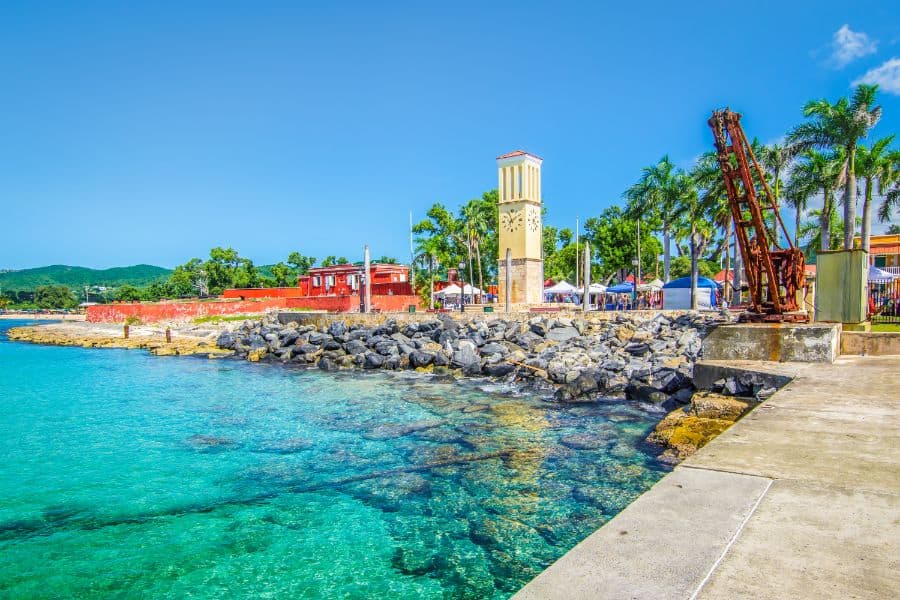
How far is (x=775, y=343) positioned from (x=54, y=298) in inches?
6007

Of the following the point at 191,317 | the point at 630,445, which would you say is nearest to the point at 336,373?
the point at 630,445

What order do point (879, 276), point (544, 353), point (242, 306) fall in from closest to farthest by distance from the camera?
1. point (544, 353)
2. point (879, 276)
3. point (242, 306)

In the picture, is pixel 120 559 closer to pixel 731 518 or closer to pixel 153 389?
pixel 731 518

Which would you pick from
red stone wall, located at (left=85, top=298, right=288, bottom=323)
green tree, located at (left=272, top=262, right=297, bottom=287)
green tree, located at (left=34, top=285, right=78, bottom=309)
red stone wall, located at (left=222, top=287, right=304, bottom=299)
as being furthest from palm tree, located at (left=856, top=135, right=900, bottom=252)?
green tree, located at (left=34, top=285, right=78, bottom=309)

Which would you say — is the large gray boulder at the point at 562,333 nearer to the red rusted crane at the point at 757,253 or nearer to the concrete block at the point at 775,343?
the red rusted crane at the point at 757,253

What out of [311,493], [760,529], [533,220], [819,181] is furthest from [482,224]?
[760,529]

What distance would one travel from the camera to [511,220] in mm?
35594

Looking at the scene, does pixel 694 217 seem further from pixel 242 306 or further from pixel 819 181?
pixel 242 306

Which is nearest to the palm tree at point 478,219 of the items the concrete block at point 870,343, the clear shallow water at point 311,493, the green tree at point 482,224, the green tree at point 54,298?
the green tree at point 482,224

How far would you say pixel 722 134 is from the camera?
1294 centimetres

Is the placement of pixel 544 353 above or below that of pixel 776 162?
below

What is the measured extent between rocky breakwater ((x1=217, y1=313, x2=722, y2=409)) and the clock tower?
24.5ft

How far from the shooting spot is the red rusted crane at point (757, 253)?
40.1 feet

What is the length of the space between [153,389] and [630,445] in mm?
16524
